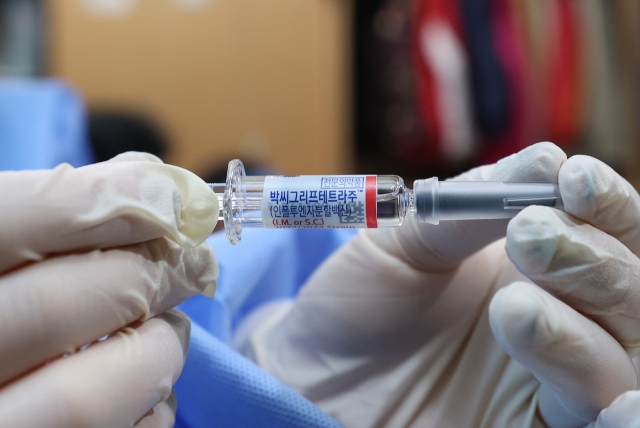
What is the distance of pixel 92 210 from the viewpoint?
413mm

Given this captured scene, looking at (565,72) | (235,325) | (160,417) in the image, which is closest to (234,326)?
(235,325)

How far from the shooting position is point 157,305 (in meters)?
0.47

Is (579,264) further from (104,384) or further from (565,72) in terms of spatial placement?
(565,72)

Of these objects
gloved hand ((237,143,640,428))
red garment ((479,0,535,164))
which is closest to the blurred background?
red garment ((479,0,535,164))

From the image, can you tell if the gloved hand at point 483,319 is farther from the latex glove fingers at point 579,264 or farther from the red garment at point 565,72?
the red garment at point 565,72

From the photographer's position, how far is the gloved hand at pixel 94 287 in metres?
0.38

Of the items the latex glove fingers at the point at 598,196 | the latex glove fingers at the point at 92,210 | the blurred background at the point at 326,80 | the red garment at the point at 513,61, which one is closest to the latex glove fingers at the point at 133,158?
the latex glove fingers at the point at 92,210

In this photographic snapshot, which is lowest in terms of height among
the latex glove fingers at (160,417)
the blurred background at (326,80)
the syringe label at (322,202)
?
the latex glove fingers at (160,417)

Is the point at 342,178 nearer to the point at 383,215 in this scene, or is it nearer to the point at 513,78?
the point at 383,215

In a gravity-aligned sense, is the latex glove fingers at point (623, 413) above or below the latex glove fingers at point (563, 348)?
below

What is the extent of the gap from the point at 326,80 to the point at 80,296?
1.91 meters

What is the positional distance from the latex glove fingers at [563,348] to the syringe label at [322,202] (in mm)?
165

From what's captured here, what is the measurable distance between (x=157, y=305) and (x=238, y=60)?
6.63 ft

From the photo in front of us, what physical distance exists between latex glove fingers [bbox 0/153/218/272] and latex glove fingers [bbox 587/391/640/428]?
1.20 ft
